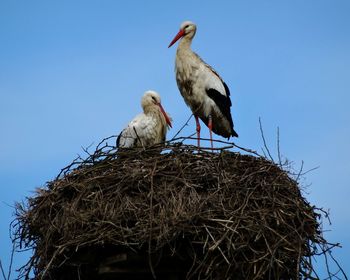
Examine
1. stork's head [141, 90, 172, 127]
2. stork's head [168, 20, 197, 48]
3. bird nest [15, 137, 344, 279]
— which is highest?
stork's head [168, 20, 197, 48]

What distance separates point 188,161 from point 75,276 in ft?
3.90

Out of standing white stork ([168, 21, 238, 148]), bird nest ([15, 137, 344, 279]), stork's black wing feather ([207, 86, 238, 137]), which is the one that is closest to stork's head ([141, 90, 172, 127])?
standing white stork ([168, 21, 238, 148])

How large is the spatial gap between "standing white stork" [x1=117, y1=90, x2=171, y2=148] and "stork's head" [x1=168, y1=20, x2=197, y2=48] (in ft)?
2.14

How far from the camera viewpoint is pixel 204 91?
24.6ft

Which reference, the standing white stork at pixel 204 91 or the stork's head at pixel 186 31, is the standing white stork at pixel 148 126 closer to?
the standing white stork at pixel 204 91

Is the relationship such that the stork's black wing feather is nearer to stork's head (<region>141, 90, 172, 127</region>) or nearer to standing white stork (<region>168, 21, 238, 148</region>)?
standing white stork (<region>168, 21, 238, 148</region>)

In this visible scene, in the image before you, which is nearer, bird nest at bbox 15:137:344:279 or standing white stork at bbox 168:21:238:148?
bird nest at bbox 15:137:344:279

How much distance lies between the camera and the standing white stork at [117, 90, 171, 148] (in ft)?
24.7

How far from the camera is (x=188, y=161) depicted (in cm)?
564

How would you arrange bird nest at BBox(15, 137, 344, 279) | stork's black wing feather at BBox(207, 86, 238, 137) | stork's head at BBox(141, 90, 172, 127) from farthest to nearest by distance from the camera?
stork's head at BBox(141, 90, 172, 127) < stork's black wing feather at BBox(207, 86, 238, 137) < bird nest at BBox(15, 137, 344, 279)

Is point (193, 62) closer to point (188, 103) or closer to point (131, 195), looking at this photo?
point (188, 103)

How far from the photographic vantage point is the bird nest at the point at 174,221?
504 cm

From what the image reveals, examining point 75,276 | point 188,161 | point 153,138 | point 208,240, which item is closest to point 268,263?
point 208,240

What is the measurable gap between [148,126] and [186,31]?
1.18 m
